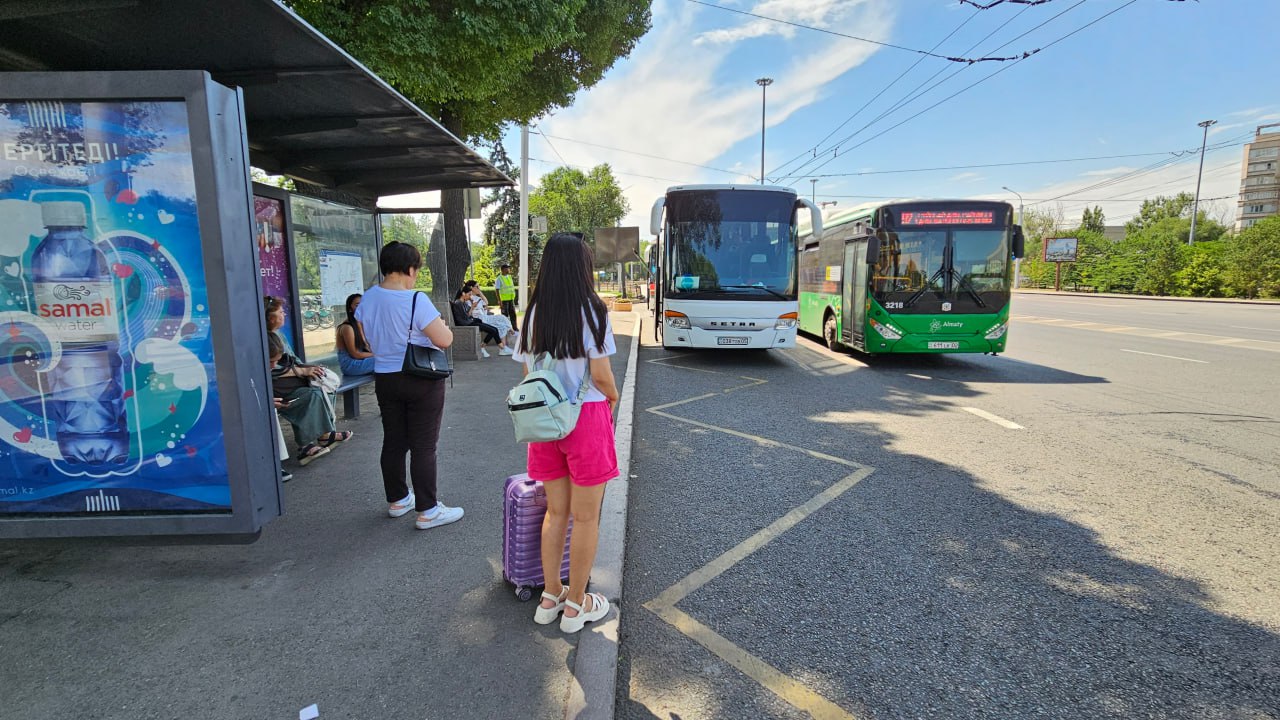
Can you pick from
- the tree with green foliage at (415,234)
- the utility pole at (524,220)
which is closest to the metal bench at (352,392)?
the tree with green foliage at (415,234)

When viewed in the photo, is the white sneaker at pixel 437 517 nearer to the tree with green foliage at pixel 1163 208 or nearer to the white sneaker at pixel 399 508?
the white sneaker at pixel 399 508

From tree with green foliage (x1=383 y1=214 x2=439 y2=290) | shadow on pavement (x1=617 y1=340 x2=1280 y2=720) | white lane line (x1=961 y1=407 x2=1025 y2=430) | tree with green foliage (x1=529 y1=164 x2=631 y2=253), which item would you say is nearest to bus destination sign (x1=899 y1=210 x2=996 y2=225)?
white lane line (x1=961 y1=407 x2=1025 y2=430)

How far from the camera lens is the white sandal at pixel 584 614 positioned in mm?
2689

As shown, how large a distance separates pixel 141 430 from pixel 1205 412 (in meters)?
9.89

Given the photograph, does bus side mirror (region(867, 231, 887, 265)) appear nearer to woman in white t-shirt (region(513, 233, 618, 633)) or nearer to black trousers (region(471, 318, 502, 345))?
black trousers (region(471, 318, 502, 345))

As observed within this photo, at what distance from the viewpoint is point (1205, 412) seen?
7.00 m

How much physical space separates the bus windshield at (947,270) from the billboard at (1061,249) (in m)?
45.4

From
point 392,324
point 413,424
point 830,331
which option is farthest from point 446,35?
point 830,331

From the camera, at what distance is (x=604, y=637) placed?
2.66 metres

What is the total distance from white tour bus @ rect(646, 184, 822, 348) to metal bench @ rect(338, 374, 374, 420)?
17.8 ft

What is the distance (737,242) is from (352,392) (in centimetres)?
661

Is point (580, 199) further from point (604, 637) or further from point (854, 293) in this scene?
point (604, 637)

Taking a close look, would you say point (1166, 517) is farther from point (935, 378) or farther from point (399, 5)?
point (399, 5)

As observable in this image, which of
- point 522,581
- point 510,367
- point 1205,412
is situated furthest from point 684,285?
point 522,581
